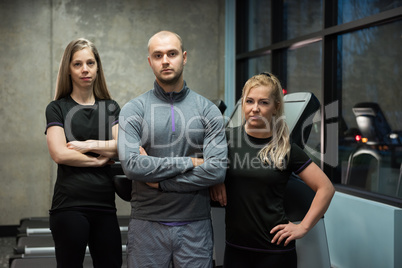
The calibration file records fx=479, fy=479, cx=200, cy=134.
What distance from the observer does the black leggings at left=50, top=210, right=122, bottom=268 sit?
1.96 metres

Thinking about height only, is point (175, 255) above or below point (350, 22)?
below

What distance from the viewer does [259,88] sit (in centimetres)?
180

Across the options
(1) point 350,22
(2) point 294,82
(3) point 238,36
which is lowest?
(2) point 294,82

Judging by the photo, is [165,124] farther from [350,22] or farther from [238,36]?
[238,36]

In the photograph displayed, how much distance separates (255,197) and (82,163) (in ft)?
2.47

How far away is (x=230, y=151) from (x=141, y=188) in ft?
1.19

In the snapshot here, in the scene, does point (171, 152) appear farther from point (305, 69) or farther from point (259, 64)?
point (259, 64)

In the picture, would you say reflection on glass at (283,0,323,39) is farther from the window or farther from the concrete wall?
the concrete wall

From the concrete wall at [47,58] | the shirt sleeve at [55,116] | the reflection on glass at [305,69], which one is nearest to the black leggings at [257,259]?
the shirt sleeve at [55,116]

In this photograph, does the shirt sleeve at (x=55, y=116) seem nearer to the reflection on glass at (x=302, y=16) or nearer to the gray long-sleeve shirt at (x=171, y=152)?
the gray long-sleeve shirt at (x=171, y=152)

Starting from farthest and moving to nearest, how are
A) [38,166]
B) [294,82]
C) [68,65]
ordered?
[38,166] → [294,82] → [68,65]

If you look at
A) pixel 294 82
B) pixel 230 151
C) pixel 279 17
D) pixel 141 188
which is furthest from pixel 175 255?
pixel 279 17

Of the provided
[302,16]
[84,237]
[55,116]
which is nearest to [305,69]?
[302,16]

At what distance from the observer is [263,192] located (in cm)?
173
